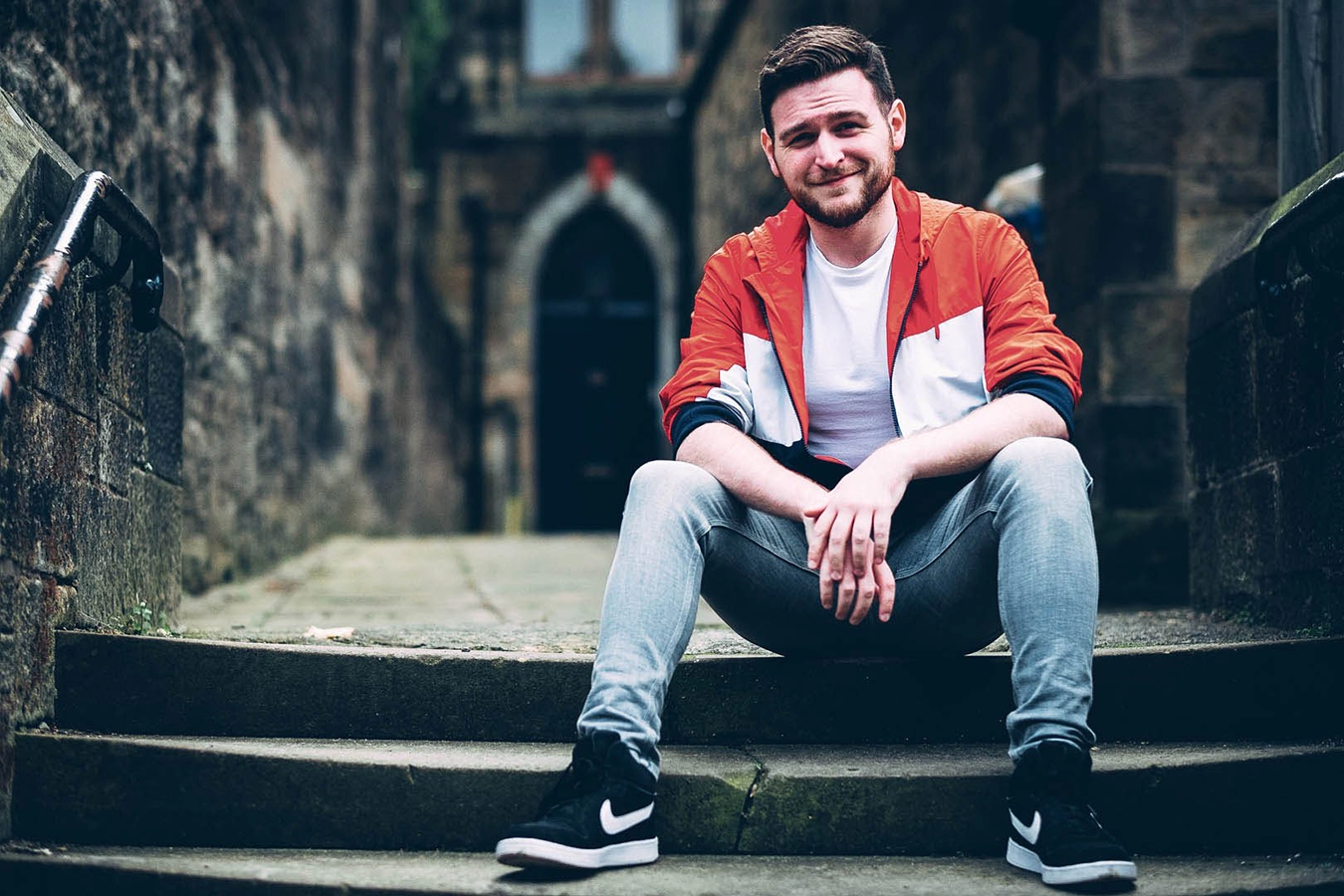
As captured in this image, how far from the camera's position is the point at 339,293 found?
6.68 meters

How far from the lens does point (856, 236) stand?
2.37 m

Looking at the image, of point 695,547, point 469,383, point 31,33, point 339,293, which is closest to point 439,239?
point 469,383

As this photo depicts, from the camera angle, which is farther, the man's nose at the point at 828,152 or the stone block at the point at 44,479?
the man's nose at the point at 828,152

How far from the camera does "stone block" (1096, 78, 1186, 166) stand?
3.98 meters

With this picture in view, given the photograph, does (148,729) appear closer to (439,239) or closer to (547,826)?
(547,826)

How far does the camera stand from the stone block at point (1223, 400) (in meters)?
2.76

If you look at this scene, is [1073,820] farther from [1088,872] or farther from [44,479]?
[44,479]

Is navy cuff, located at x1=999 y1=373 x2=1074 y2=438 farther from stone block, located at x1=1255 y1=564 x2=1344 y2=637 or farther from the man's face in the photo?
stone block, located at x1=1255 y1=564 x2=1344 y2=637

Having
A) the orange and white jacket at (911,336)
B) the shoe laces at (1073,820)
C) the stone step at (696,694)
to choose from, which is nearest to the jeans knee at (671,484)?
the orange and white jacket at (911,336)

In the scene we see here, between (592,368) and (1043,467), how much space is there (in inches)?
434

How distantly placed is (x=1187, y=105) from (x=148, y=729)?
11.0 ft

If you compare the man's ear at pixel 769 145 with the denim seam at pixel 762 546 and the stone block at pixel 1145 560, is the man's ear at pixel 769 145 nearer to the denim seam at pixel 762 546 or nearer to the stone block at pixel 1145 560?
the denim seam at pixel 762 546

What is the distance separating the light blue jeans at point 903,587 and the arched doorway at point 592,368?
34.2ft

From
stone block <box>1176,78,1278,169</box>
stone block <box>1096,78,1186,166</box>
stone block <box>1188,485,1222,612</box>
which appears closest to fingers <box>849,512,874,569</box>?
stone block <box>1188,485,1222,612</box>
